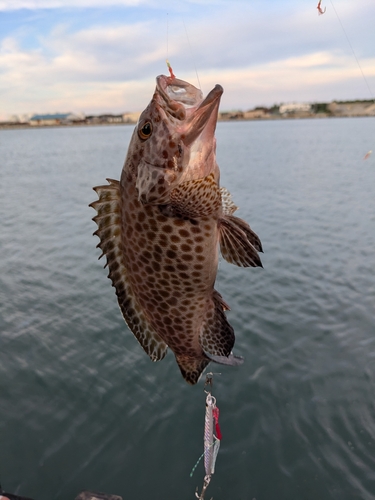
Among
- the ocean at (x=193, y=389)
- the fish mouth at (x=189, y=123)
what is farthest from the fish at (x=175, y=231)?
the ocean at (x=193, y=389)

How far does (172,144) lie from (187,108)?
30cm

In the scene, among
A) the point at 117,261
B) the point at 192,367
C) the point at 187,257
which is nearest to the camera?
the point at 187,257

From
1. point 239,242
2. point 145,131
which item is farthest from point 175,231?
point 145,131

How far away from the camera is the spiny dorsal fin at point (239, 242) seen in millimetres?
3068

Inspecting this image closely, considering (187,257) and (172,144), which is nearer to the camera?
(172,144)

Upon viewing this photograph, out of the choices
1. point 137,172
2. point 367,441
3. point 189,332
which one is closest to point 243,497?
point 367,441

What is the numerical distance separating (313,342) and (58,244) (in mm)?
15068

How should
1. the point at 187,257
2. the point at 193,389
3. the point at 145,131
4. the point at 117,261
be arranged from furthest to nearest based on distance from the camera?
the point at 193,389 < the point at 117,261 < the point at 187,257 < the point at 145,131

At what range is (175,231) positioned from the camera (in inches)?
121

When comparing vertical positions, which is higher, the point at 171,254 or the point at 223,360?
the point at 171,254

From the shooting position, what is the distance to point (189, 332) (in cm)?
341

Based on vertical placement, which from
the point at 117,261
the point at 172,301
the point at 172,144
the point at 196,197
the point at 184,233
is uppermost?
the point at 172,144

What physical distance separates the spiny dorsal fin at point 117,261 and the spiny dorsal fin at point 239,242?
2.93 feet

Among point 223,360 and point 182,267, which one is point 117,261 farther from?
point 223,360
